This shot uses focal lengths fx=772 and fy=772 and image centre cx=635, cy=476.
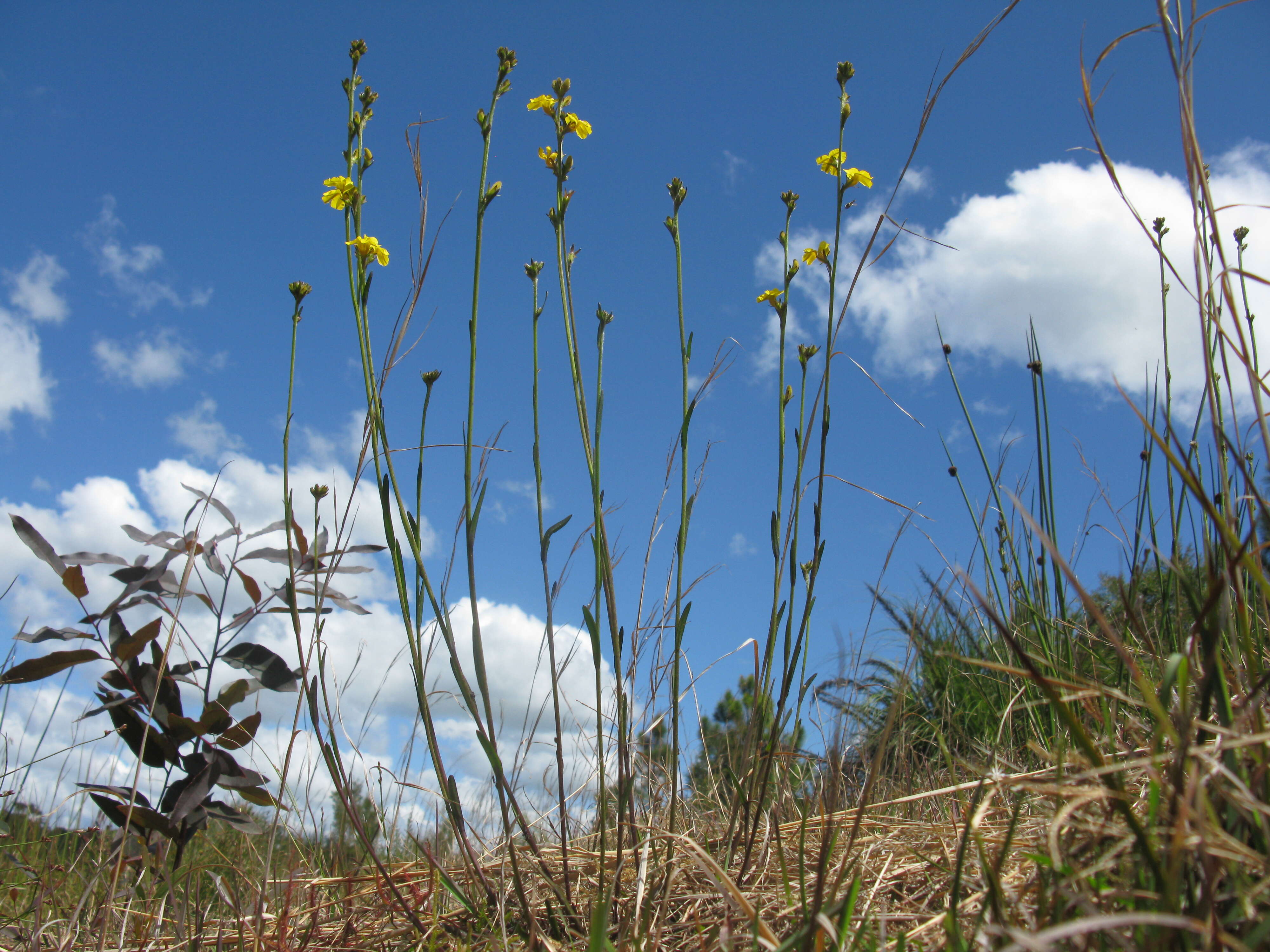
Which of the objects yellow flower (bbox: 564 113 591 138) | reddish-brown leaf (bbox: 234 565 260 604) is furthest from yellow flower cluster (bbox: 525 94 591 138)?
reddish-brown leaf (bbox: 234 565 260 604)

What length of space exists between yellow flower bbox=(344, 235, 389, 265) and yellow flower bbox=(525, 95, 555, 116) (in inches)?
14.5

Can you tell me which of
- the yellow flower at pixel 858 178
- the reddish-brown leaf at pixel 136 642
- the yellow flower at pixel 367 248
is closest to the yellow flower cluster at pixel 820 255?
the yellow flower at pixel 858 178

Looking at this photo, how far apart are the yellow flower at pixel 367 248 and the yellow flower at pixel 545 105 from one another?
0.37 metres

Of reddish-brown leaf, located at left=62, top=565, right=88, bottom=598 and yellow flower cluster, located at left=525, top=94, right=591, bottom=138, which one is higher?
yellow flower cluster, located at left=525, top=94, right=591, bottom=138

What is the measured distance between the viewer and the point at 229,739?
1.64 m

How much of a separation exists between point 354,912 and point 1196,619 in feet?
4.77

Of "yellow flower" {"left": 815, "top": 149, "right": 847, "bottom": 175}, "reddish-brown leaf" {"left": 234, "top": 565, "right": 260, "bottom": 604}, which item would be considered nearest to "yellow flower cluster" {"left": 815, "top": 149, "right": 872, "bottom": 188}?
"yellow flower" {"left": 815, "top": 149, "right": 847, "bottom": 175}

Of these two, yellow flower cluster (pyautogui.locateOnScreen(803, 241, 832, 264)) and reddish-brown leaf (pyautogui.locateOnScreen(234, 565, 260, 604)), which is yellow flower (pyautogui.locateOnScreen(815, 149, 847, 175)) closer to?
yellow flower cluster (pyautogui.locateOnScreen(803, 241, 832, 264))

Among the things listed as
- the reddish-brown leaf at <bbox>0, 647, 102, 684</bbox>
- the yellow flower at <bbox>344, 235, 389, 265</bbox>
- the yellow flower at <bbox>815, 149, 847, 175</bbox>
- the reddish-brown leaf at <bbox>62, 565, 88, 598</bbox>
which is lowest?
the reddish-brown leaf at <bbox>0, 647, 102, 684</bbox>

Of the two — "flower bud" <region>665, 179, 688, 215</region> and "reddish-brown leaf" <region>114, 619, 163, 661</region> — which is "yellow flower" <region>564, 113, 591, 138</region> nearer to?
"flower bud" <region>665, 179, 688, 215</region>

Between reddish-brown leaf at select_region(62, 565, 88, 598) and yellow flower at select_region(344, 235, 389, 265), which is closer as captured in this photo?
yellow flower at select_region(344, 235, 389, 265)

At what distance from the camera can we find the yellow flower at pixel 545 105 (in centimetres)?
134

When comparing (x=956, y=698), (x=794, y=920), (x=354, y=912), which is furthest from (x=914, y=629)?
(x=956, y=698)

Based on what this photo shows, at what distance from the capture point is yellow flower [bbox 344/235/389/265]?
1259 mm
